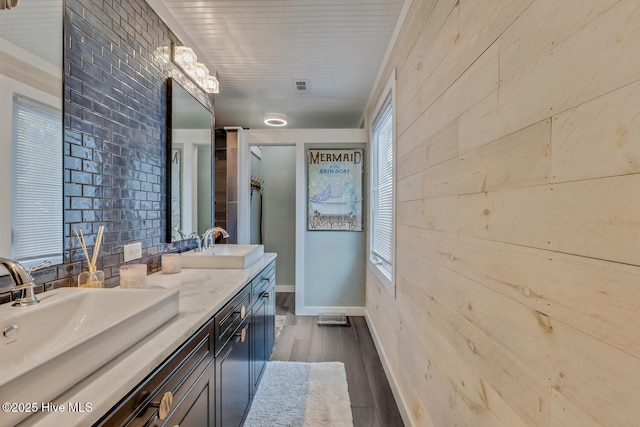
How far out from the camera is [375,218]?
3.03 m

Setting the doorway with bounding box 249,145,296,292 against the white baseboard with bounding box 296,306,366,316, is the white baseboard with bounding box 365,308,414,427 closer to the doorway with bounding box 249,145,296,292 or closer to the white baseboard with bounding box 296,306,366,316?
the white baseboard with bounding box 296,306,366,316

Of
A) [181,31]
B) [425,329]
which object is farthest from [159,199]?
[425,329]

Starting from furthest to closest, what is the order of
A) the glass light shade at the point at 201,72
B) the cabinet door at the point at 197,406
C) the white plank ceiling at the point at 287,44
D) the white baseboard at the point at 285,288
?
the white baseboard at the point at 285,288 < the glass light shade at the point at 201,72 < the white plank ceiling at the point at 287,44 < the cabinet door at the point at 197,406

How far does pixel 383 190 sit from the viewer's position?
262 centimetres

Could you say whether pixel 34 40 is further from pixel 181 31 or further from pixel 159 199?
pixel 181 31

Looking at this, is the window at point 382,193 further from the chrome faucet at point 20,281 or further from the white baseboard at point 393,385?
the chrome faucet at point 20,281

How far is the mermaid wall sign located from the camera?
341cm

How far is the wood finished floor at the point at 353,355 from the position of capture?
72.4 inches

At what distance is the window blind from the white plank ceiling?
1.59ft

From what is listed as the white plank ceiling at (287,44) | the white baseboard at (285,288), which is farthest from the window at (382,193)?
the white baseboard at (285,288)

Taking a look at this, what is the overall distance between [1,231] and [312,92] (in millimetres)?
2726

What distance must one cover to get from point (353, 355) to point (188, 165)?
6.96 feet

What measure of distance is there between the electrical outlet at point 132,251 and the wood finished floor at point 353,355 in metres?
1.49

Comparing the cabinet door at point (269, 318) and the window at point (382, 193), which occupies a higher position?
the window at point (382, 193)
